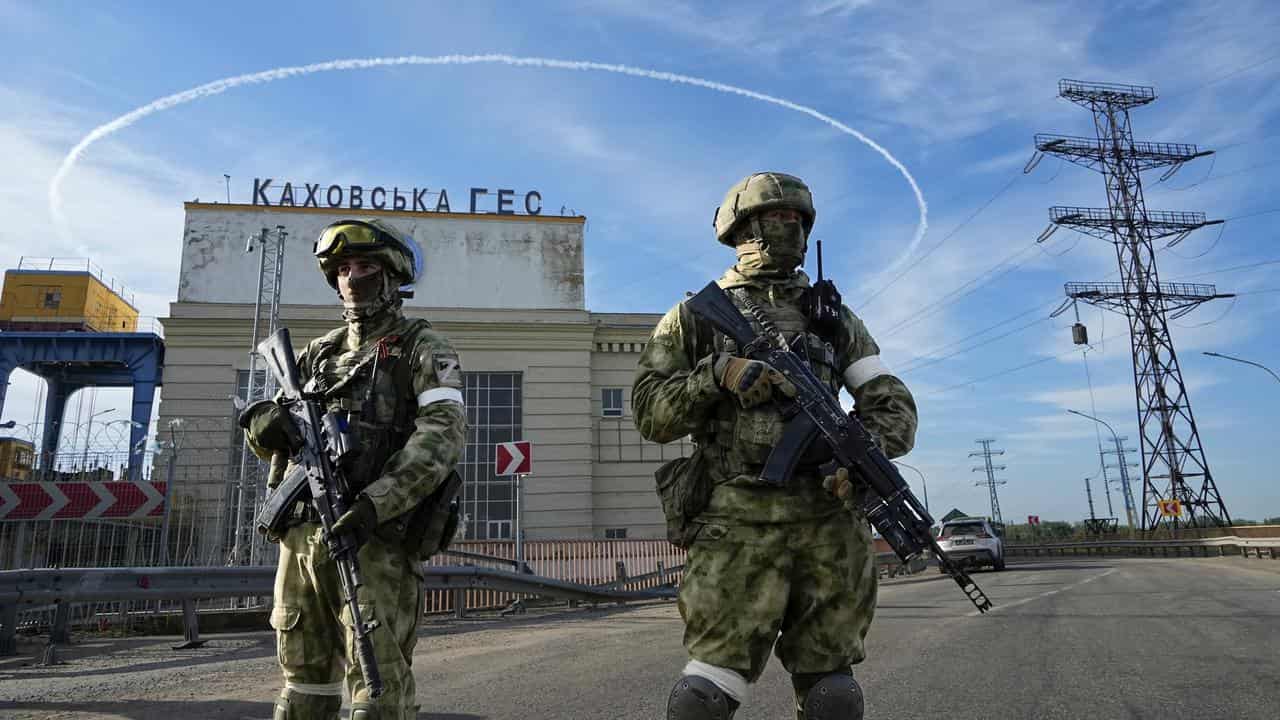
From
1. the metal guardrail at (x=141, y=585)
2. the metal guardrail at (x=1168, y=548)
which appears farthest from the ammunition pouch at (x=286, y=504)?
the metal guardrail at (x=1168, y=548)

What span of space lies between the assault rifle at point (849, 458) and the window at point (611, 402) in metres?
25.4

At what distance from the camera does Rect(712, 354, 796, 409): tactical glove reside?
9.00 feet

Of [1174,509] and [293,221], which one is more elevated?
[293,221]

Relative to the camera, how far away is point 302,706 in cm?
285

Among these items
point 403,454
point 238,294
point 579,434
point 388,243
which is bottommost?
point 403,454

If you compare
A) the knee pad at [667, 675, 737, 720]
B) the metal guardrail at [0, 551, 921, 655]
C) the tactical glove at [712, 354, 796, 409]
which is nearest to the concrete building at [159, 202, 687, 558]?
the metal guardrail at [0, 551, 921, 655]

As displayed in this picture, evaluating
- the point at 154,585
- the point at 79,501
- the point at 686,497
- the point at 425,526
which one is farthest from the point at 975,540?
the point at 425,526

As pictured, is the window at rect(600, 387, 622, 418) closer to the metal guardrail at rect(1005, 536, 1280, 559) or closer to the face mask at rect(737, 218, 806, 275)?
the metal guardrail at rect(1005, 536, 1280, 559)

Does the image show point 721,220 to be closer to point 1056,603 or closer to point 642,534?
point 1056,603

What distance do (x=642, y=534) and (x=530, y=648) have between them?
20380mm

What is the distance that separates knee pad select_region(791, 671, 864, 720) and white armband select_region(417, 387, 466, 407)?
1.55 metres

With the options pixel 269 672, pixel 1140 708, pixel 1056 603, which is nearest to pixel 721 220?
pixel 1140 708

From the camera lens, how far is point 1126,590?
12.0m

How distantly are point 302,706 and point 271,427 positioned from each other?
3.13 feet
